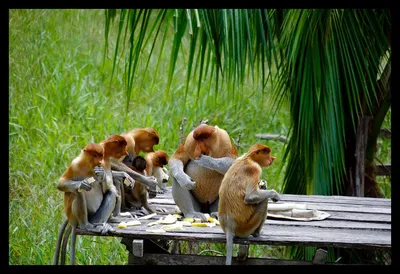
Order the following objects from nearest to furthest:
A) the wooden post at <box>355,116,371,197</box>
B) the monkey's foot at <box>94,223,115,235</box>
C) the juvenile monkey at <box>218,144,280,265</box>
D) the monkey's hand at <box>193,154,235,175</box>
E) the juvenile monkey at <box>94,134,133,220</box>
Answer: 1. the juvenile monkey at <box>218,144,280,265</box>
2. the monkey's foot at <box>94,223,115,235</box>
3. the juvenile monkey at <box>94,134,133,220</box>
4. the monkey's hand at <box>193,154,235,175</box>
5. the wooden post at <box>355,116,371,197</box>

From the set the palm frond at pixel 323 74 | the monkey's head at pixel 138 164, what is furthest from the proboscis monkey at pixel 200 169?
the palm frond at pixel 323 74

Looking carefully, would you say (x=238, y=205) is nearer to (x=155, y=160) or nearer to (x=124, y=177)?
(x=124, y=177)

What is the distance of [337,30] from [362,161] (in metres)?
1.45

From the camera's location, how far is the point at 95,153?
13.7 ft

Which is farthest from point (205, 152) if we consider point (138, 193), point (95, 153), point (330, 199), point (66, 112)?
point (66, 112)

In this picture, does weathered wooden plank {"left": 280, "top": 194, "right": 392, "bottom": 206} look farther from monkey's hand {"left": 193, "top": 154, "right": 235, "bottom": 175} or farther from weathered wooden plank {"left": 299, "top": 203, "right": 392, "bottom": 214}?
monkey's hand {"left": 193, "top": 154, "right": 235, "bottom": 175}

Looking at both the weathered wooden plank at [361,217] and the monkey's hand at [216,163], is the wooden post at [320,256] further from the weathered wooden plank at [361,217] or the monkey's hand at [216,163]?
the monkey's hand at [216,163]

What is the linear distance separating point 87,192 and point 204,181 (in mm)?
771

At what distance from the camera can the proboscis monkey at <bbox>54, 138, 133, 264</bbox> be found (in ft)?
13.6

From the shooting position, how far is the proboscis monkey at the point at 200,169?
4590 millimetres

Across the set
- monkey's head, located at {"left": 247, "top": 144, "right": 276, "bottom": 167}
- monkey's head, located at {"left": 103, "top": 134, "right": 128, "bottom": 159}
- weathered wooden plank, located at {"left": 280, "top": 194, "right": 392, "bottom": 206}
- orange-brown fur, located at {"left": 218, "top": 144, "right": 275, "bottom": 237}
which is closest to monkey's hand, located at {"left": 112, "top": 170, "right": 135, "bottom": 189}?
monkey's head, located at {"left": 103, "top": 134, "right": 128, "bottom": 159}

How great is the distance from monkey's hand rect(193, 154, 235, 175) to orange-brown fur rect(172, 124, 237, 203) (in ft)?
0.12

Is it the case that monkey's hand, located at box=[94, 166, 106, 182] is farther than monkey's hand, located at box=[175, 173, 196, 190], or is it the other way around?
monkey's hand, located at box=[175, 173, 196, 190]
